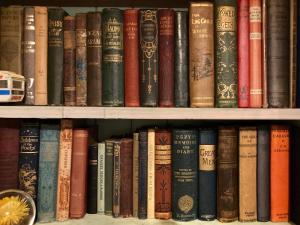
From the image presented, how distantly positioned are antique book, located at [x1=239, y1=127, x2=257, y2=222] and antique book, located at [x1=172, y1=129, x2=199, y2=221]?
0.38 ft

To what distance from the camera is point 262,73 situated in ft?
2.97

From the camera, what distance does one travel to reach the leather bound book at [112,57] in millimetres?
915

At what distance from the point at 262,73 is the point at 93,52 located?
0.43 meters

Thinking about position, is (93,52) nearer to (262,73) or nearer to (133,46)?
(133,46)

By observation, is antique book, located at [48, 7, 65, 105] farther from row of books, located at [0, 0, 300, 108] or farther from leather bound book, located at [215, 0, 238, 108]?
leather bound book, located at [215, 0, 238, 108]

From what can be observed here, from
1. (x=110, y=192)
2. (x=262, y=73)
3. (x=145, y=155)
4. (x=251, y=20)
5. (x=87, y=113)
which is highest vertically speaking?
(x=251, y=20)

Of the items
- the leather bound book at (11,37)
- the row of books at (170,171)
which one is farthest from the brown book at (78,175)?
the leather bound book at (11,37)

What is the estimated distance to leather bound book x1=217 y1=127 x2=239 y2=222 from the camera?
36.6 inches

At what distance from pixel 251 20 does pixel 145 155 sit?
43 cm

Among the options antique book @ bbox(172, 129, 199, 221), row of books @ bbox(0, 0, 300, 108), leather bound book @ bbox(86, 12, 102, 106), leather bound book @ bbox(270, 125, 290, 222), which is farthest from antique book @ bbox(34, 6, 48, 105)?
leather bound book @ bbox(270, 125, 290, 222)

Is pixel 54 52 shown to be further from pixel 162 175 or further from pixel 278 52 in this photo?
pixel 278 52

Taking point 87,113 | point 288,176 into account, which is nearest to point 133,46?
point 87,113

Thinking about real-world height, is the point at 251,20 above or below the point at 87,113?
above

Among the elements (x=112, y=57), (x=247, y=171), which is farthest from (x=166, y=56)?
(x=247, y=171)
